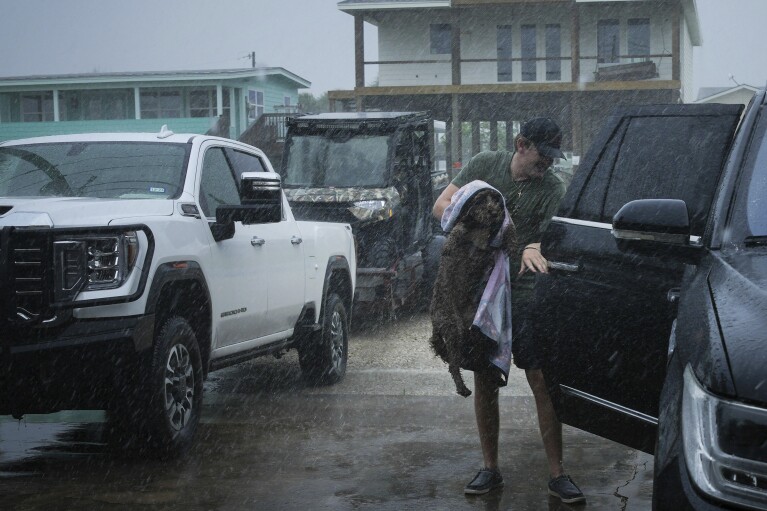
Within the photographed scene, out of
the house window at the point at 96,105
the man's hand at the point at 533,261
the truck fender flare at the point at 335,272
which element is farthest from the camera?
the house window at the point at 96,105

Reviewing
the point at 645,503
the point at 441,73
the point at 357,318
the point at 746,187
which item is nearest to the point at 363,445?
the point at 645,503

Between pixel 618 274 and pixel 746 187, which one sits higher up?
pixel 746 187

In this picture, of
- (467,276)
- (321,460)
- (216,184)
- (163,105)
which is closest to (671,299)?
(467,276)

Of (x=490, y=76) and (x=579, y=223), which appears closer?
(x=579, y=223)

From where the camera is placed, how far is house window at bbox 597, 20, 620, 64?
34.9 m

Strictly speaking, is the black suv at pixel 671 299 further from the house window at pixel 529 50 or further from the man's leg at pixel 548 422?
the house window at pixel 529 50

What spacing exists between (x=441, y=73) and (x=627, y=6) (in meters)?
5.99

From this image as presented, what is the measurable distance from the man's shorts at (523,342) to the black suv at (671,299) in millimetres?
160

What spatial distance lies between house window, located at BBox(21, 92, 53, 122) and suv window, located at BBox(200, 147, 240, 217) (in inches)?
1387

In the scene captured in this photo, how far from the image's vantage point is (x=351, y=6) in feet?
110

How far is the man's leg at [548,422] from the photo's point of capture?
18.1 feet

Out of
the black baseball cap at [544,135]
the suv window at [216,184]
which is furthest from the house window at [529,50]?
the black baseball cap at [544,135]

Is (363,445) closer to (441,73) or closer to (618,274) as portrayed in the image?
(618,274)

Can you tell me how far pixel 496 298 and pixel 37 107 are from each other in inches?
1528
